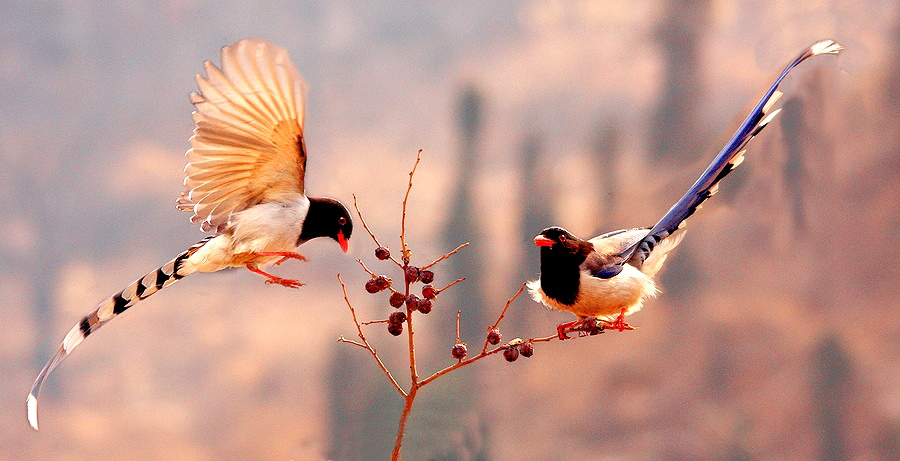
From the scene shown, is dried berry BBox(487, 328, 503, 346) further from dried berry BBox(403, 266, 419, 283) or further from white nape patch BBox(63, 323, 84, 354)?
white nape patch BBox(63, 323, 84, 354)

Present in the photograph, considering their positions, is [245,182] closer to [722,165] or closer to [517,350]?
[517,350]

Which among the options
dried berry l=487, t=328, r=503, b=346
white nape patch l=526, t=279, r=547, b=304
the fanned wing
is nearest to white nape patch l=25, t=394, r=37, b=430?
the fanned wing

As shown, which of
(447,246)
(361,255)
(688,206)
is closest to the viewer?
(688,206)

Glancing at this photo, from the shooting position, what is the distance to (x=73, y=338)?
877 mm

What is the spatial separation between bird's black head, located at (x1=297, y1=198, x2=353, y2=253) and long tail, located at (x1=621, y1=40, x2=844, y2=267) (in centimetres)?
40

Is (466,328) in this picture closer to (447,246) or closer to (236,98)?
(447,246)

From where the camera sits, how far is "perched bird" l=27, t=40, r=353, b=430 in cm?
84

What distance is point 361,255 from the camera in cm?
150

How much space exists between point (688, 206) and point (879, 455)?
3.49 ft

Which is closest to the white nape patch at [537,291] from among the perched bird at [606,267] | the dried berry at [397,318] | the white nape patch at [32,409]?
the perched bird at [606,267]

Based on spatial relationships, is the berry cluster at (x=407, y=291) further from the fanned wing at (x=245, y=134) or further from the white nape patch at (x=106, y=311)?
the white nape patch at (x=106, y=311)

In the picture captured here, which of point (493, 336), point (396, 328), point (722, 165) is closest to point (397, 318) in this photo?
point (396, 328)

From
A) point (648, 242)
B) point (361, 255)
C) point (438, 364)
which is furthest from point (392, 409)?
point (648, 242)

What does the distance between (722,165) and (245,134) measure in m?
0.62
